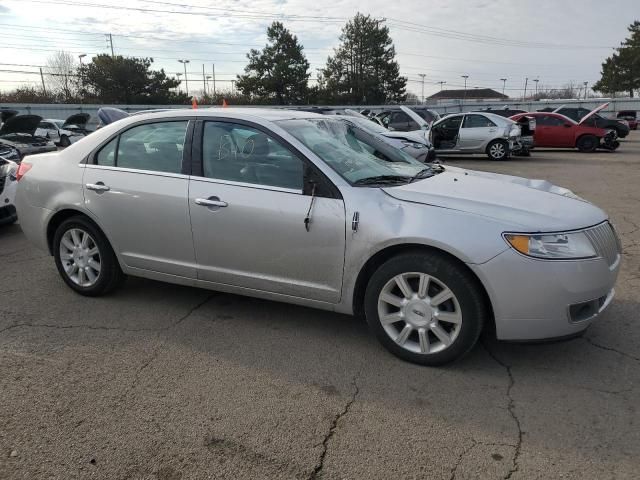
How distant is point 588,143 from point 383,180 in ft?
60.7

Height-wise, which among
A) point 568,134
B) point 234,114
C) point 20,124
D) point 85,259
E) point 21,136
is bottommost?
point 568,134

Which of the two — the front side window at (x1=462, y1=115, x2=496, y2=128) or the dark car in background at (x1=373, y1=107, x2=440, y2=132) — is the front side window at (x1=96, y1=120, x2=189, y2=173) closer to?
the front side window at (x1=462, y1=115, x2=496, y2=128)

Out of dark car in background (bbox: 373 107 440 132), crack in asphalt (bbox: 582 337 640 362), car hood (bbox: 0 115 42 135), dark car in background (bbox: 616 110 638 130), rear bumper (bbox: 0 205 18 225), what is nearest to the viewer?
crack in asphalt (bbox: 582 337 640 362)

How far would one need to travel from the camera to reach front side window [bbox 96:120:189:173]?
4.11 m

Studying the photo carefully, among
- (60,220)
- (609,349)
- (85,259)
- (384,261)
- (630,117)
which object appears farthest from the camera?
(630,117)

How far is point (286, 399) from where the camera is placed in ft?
10.1

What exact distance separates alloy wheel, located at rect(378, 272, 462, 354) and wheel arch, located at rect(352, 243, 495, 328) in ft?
0.51

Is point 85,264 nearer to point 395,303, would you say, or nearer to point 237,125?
point 237,125

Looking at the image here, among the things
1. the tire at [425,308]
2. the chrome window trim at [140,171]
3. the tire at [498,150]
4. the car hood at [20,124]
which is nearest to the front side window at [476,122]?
the tire at [498,150]

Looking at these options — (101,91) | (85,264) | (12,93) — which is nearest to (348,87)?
(101,91)

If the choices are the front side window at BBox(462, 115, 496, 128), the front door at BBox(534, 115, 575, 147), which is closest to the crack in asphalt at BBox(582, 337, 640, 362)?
the front side window at BBox(462, 115, 496, 128)

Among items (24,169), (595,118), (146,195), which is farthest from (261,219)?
(595,118)

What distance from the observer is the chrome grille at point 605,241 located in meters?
3.22

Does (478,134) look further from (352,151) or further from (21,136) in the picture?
(352,151)
